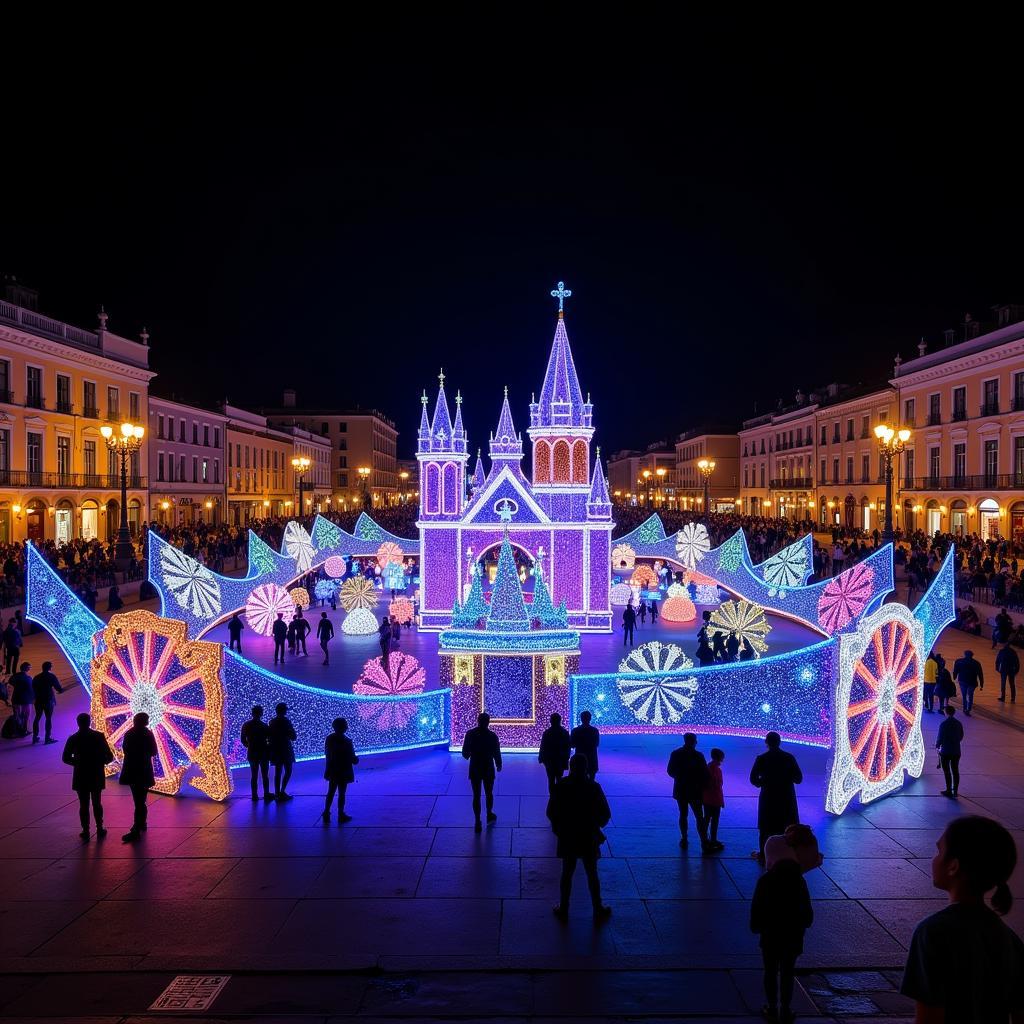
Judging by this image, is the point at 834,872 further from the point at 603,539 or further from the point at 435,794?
the point at 603,539

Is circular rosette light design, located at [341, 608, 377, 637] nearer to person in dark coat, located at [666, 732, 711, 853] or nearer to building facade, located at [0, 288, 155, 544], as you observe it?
person in dark coat, located at [666, 732, 711, 853]

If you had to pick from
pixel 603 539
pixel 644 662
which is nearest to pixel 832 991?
pixel 644 662

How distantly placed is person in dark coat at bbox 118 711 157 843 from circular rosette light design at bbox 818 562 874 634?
14306 millimetres

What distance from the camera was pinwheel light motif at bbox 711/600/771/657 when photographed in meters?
18.1

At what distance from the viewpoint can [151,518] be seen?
168ft

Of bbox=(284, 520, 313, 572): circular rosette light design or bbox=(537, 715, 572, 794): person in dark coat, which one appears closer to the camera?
bbox=(537, 715, 572, 794): person in dark coat

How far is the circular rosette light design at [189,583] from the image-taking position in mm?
19406

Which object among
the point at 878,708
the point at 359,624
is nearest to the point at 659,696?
the point at 878,708

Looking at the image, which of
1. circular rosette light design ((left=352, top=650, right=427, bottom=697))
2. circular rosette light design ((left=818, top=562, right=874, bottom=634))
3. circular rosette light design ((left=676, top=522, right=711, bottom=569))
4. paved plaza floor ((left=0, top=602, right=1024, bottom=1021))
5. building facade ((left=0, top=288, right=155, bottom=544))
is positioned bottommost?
paved plaza floor ((left=0, top=602, right=1024, bottom=1021))

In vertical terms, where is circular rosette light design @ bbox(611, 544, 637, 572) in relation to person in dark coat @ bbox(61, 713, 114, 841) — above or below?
above

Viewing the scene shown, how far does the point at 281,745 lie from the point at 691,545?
20.2 meters

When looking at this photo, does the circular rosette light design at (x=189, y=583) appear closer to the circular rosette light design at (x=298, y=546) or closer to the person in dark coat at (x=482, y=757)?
the circular rosette light design at (x=298, y=546)

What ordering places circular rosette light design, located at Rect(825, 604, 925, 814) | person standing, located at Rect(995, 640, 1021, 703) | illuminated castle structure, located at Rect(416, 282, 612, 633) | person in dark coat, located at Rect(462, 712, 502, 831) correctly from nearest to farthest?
1. person in dark coat, located at Rect(462, 712, 502, 831)
2. circular rosette light design, located at Rect(825, 604, 925, 814)
3. person standing, located at Rect(995, 640, 1021, 703)
4. illuminated castle structure, located at Rect(416, 282, 612, 633)

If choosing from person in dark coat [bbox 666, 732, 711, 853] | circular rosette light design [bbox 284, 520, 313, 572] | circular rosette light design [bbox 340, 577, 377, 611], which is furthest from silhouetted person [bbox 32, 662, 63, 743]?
circular rosette light design [bbox 284, 520, 313, 572]
